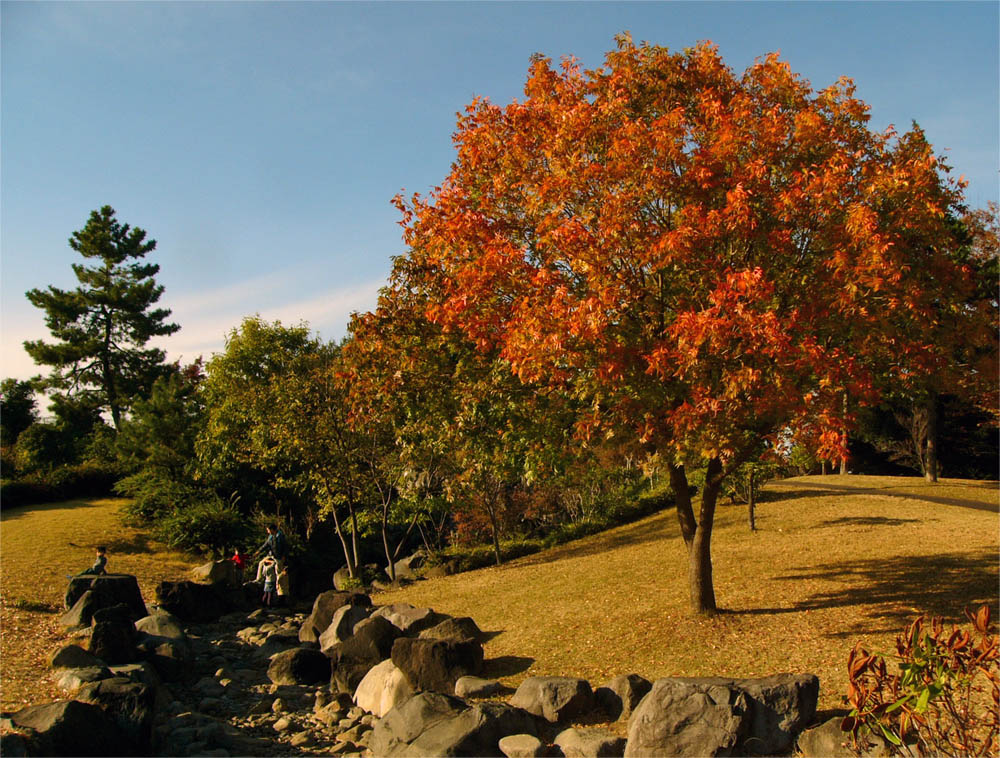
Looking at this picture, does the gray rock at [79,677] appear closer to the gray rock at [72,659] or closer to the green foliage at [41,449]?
the gray rock at [72,659]

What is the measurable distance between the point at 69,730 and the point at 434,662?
4928 millimetres

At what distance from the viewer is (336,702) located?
11.2 metres

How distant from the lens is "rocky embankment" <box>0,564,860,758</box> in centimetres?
712

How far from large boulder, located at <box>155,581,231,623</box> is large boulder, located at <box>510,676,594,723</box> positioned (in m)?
12.5

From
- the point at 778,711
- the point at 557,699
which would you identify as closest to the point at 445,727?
the point at 557,699

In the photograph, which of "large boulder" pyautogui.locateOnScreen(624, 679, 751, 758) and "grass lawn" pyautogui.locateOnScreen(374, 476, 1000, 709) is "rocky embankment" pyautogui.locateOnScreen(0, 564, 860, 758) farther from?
"grass lawn" pyautogui.locateOnScreen(374, 476, 1000, 709)

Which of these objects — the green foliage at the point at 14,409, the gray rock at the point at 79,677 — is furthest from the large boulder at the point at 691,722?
the green foliage at the point at 14,409

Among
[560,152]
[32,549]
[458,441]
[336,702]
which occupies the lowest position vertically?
[336,702]

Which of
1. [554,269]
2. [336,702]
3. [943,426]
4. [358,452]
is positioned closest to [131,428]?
[358,452]

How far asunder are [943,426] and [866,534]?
20145 mm

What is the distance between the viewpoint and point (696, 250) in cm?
981

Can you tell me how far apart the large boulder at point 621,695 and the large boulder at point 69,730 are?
5877mm

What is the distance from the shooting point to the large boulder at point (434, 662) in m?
10.7

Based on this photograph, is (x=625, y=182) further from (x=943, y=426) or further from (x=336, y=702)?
(x=943, y=426)
